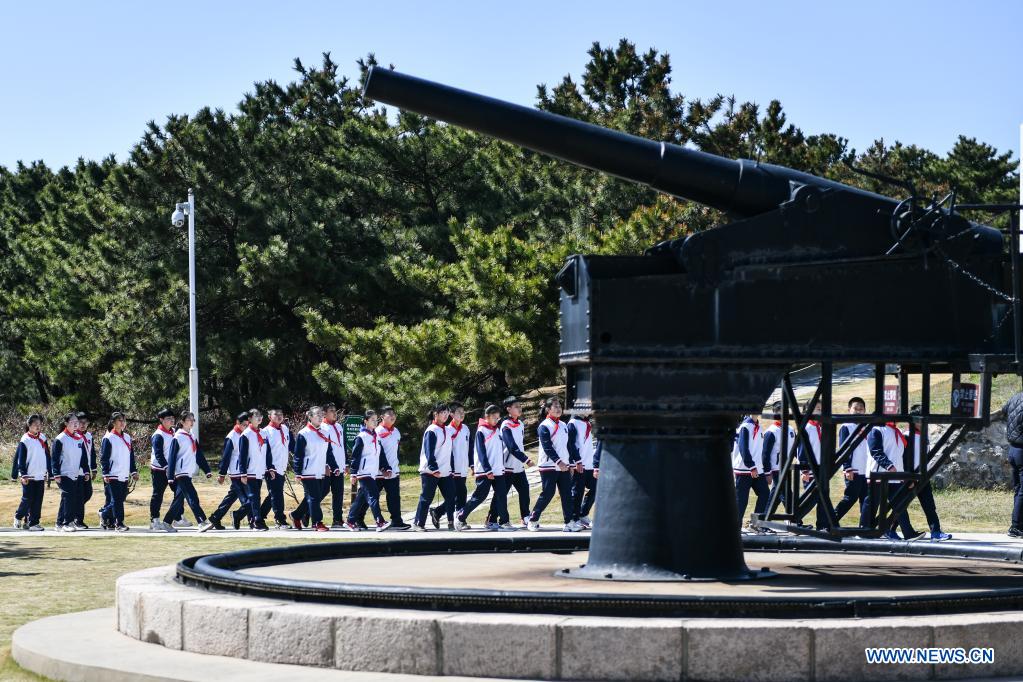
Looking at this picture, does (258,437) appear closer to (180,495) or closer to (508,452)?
(180,495)

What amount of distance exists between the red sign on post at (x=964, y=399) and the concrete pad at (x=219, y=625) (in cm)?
475

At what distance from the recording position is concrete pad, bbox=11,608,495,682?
7.91 meters

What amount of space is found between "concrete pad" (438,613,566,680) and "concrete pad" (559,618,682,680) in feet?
0.29

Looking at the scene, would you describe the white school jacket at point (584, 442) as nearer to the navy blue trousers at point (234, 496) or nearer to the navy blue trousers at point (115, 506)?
the navy blue trousers at point (234, 496)

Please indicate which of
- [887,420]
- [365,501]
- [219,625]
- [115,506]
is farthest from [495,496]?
[219,625]

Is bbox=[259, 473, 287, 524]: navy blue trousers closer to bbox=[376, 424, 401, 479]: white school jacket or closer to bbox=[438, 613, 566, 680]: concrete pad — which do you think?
bbox=[376, 424, 401, 479]: white school jacket

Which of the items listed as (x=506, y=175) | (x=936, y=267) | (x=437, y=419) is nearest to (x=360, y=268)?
(x=506, y=175)

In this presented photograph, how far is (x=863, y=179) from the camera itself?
43031 mm

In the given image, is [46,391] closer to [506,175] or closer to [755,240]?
[506,175]

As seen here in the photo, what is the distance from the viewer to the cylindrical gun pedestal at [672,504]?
31.7 feet

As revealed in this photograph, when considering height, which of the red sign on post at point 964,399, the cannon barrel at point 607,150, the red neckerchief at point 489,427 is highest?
the cannon barrel at point 607,150

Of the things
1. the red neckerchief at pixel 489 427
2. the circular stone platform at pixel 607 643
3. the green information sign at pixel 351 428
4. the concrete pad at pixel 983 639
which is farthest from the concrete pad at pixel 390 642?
the green information sign at pixel 351 428

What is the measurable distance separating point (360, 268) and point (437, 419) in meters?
19.1

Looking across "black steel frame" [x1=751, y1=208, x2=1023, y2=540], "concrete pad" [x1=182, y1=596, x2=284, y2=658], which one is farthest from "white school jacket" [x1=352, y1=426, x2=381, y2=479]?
"concrete pad" [x1=182, y1=596, x2=284, y2=658]
